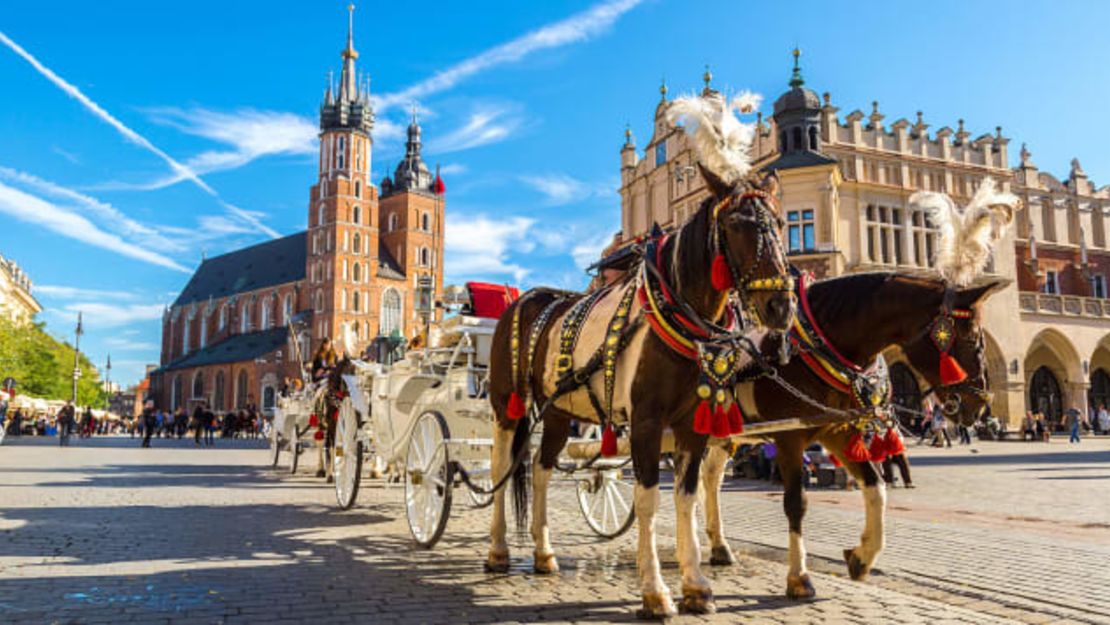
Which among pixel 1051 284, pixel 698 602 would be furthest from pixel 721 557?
pixel 1051 284

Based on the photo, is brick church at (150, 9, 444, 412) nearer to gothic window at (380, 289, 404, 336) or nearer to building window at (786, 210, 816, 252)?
gothic window at (380, 289, 404, 336)

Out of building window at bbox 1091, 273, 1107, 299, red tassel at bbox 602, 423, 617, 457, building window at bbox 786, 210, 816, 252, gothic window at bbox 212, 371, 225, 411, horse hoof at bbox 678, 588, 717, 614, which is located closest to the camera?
horse hoof at bbox 678, 588, 717, 614

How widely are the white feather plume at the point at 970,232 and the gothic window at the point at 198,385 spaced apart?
296 ft

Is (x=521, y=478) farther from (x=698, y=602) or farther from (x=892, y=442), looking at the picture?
(x=892, y=442)

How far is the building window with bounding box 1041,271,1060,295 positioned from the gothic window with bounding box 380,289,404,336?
60.0m

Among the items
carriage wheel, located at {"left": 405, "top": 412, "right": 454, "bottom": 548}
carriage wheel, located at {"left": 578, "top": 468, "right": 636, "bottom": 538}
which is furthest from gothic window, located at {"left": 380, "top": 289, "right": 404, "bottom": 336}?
carriage wheel, located at {"left": 405, "top": 412, "right": 454, "bottom": 548}

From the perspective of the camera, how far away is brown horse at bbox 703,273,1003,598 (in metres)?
4.76

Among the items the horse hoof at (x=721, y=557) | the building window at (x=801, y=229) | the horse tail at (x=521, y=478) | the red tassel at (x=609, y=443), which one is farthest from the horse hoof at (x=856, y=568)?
the building window at (x=801, y=229)

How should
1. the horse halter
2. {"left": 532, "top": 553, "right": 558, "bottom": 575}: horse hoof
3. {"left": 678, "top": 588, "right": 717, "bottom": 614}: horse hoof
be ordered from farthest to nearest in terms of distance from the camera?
1. {"left": 532, "top": 553, "right": 558, "bottom": 575}: horse hoof
2. {"left": 678, "top": 588, "right": 717, "bottom": 614}: horse hoof
3. the horse halter

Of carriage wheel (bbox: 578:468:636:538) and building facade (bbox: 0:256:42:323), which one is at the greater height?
building facade (bbox: 0:256:42:323)

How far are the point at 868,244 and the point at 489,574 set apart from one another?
2852 centimetres

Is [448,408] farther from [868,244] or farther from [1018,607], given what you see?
[868,244]

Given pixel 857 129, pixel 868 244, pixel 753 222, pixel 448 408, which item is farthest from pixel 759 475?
pixel 857 129

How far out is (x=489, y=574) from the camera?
17.9 feet
